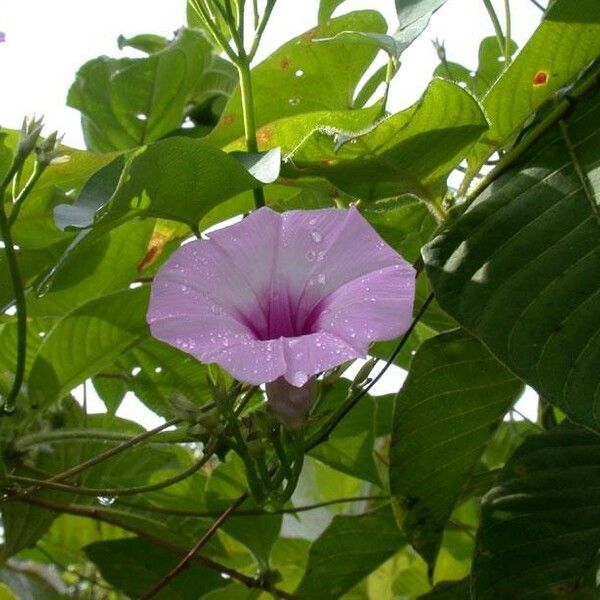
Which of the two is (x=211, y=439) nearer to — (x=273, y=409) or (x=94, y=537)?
(x=273, y=409)

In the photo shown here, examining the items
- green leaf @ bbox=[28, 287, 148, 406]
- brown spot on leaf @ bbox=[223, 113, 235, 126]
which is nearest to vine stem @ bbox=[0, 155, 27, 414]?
green leaf @ bbox=[28, 287, 148, 406]

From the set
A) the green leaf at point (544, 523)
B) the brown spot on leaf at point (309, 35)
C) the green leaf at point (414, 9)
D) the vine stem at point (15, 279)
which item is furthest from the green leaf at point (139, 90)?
the green leaf at point (544, 523)

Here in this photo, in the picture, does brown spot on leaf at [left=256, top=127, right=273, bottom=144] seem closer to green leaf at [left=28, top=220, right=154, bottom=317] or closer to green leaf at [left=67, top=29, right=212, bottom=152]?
green leaf at [left=28, top=220, right=154, bottom=317]

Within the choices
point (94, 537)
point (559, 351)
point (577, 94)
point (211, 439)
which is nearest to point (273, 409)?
point (211, 439)

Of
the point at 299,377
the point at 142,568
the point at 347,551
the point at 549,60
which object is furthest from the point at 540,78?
the point at 142,568

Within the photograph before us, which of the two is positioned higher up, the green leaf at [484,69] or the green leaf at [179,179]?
the green leaf at [484,69]

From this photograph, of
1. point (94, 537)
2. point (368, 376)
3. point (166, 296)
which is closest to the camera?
point (166, 296)

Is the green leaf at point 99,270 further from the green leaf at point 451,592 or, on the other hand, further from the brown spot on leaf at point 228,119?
the green leaf at point 451,592
